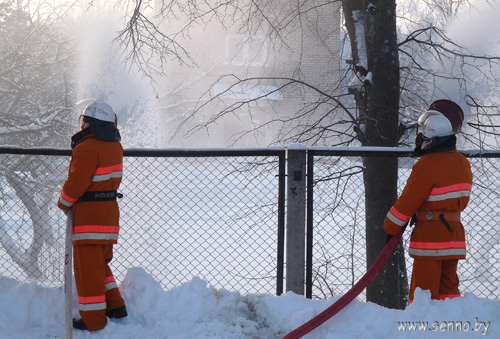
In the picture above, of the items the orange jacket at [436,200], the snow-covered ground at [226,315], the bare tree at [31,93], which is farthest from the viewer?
the bare tree at [31,93]

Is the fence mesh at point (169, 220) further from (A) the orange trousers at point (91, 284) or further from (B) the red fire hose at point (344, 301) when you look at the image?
(B) the red fire hose at point (344, 301)

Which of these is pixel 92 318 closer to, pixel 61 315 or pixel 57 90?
pixel 61 315

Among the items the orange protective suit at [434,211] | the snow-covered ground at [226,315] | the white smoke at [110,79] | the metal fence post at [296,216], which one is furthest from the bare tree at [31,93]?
the orange protective suit at [434,211]

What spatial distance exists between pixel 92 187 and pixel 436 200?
257cm

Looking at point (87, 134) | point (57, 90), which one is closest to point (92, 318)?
point (87, 134)

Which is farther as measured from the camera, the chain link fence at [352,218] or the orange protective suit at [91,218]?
the chain link fence at [352,218]

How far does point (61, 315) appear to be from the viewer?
13.4 ft

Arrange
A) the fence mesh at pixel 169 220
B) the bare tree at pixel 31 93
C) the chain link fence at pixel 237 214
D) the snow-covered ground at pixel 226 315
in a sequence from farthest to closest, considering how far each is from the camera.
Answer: the bare tree at pixel 31 93 < the fence mesh at pixel 169 220 < the chain link fence at pixel 237 214 < the snow-covered ground at pixel 226 315

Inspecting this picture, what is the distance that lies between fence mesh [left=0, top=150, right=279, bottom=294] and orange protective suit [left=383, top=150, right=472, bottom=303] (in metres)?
1.27

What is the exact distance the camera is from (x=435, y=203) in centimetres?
364

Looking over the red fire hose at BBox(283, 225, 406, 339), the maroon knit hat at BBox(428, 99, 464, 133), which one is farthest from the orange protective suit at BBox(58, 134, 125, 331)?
the maroon knit hat at BBox(428, 99, 464, 133)

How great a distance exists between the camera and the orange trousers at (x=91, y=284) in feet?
12.1

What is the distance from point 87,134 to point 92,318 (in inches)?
54.8

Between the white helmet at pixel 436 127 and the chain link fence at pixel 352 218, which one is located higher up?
the white helmet at pixel 436 127
